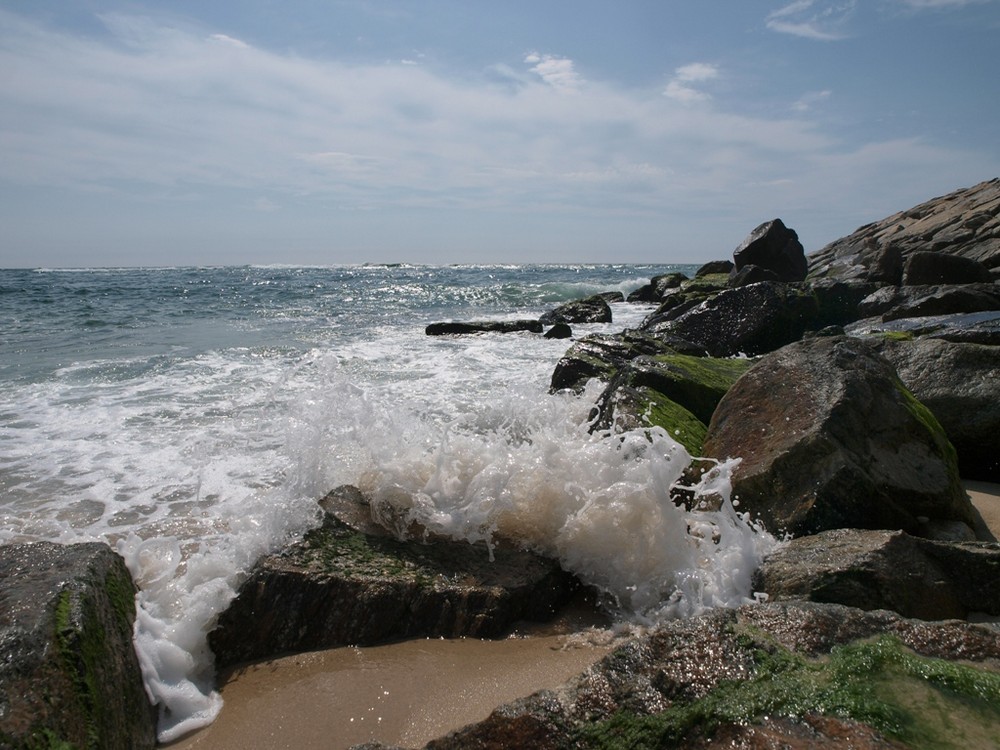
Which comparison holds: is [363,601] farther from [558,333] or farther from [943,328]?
[558,333]

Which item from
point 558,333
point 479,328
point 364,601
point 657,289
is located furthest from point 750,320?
point 657,289

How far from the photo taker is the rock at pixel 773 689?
1.61 meters

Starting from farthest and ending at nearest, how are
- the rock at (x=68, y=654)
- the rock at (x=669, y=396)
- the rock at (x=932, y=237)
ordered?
1. the rock at (x=932, y=237)
2. the rock at (x=669, y=396)
3. the rock at (x=68, y=654)

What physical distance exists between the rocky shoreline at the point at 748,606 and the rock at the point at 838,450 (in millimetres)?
11

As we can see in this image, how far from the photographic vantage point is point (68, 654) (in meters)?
2.04

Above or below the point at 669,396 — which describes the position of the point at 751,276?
above

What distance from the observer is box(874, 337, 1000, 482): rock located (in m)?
4.69

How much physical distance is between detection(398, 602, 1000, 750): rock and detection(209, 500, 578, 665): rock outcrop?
1.21 meters

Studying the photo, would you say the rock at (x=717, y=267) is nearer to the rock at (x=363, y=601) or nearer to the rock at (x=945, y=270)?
the rock at (x=945, y=270)

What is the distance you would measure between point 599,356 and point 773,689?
18.7 feet

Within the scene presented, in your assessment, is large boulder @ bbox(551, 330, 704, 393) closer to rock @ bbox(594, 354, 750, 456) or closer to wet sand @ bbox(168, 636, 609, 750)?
rock @ bbox(594, 354, 750, 456)

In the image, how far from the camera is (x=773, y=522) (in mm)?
3441

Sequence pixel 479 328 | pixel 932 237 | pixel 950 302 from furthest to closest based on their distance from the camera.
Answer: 1. pixel 932 237
2. pixel 479 328
3. pixel 950 302

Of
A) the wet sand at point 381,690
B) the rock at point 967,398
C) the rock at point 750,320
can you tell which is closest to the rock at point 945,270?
the rock at point 750,320
